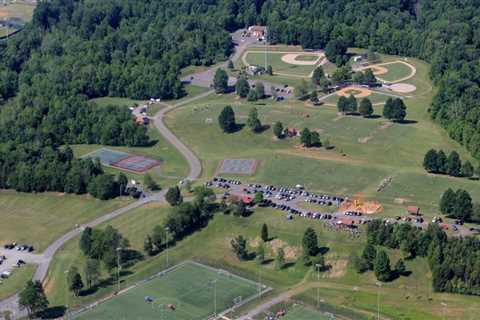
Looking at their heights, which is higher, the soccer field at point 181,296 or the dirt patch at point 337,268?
the dirt patch at point 337,268

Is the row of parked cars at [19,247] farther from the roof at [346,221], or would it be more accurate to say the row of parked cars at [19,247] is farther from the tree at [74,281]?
the roof at [346,221]

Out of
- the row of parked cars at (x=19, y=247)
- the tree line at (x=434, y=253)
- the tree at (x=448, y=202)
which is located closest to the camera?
the tree line at (x=434, y=253)

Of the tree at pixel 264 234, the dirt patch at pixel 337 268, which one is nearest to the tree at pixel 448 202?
the dirt patch at pixel 337 268

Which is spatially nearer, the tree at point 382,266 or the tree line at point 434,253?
the tree line at point 434,253

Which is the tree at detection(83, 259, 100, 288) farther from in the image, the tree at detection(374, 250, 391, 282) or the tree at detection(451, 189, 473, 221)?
the tree at detection(451, 189, 473, 221)

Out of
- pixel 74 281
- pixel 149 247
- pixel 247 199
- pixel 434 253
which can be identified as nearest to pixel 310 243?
pixel 434 253

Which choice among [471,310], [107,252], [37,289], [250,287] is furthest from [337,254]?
[37,289]

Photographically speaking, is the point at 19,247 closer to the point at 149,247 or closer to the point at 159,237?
the point at 149,247

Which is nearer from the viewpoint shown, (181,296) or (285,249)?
(181,296)
